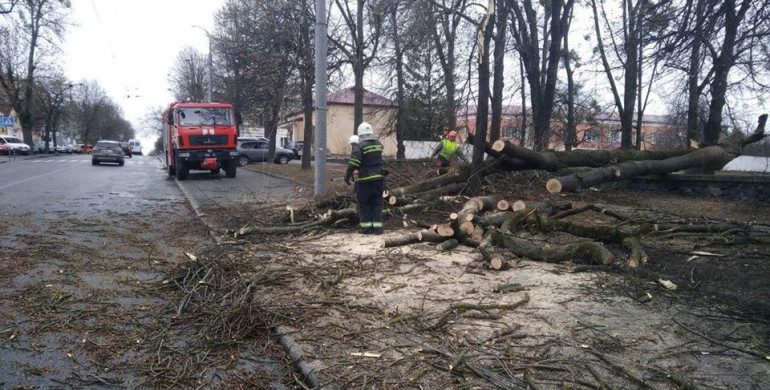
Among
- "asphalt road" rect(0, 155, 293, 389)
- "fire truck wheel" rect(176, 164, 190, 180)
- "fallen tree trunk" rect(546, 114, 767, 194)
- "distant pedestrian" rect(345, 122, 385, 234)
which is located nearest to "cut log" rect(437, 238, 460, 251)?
"distant pedestrian" rect(345, 122, 385, 234)

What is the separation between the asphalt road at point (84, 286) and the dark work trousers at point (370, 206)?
97.5 inches

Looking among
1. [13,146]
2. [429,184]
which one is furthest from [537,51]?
[13,146]

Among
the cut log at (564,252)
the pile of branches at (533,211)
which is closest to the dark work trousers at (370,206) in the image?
the pile of branches at (533,211)

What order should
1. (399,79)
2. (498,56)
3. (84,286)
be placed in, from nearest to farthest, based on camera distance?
1. (84,286)
2. (498,56)
3. (399,79)

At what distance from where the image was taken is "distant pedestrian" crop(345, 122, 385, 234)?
8297mm

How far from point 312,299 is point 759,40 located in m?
8.47

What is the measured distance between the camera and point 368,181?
8.25 meters

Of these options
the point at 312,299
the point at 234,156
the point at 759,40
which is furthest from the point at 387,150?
→ the point at 312,299

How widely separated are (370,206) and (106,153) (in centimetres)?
2891

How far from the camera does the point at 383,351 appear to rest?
13.1ft

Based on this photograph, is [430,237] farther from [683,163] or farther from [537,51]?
[537,51]

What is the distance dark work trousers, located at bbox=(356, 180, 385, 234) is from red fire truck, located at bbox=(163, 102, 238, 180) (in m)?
13.6

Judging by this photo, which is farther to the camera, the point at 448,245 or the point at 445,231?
the point at 445,231

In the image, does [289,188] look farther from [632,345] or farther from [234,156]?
[632,345]
